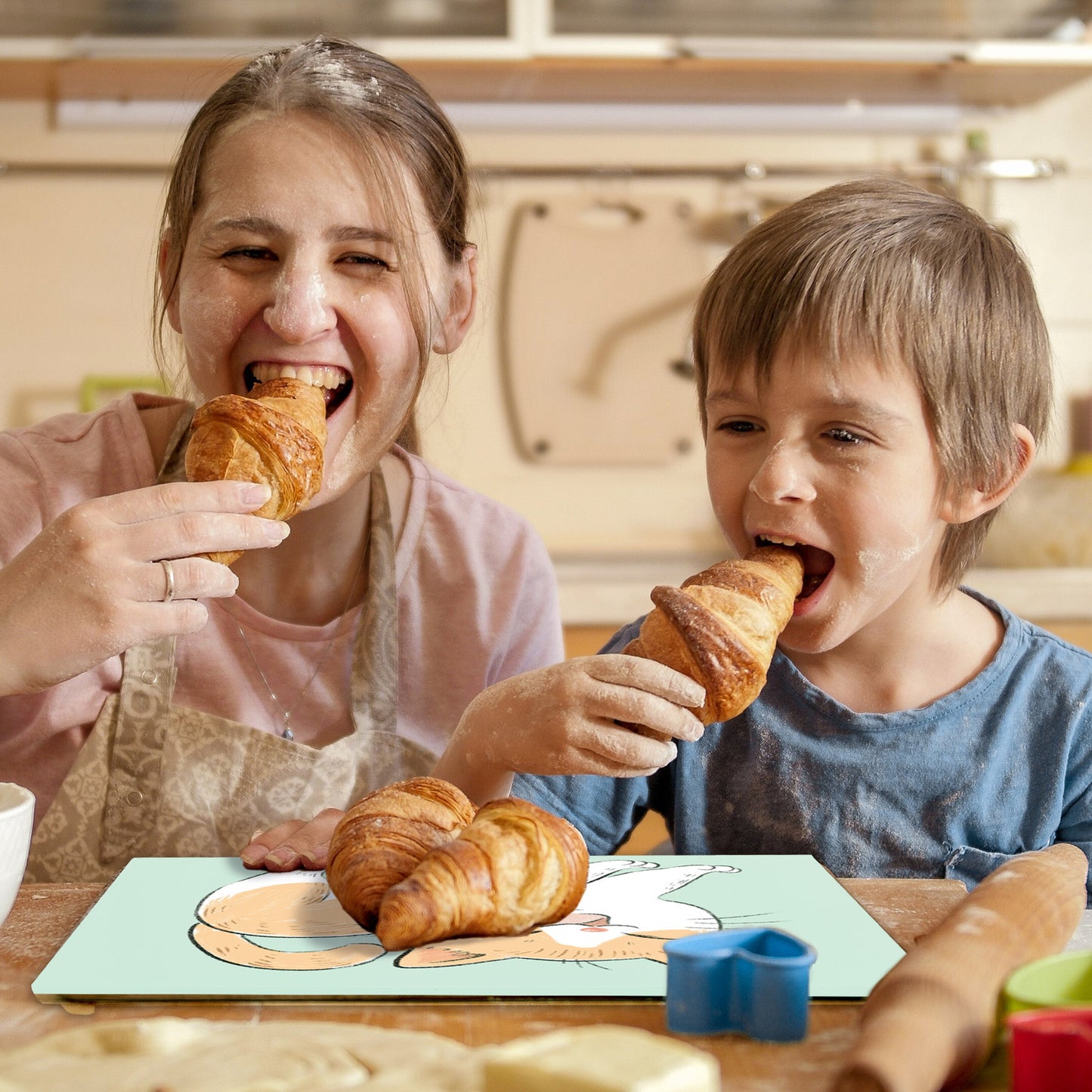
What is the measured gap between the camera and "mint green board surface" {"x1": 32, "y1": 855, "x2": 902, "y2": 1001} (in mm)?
693

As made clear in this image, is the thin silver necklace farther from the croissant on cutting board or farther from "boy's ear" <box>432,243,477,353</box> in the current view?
the croissant on cutting board

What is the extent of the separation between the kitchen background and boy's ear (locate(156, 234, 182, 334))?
127 centimetres

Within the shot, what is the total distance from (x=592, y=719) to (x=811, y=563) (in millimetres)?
290

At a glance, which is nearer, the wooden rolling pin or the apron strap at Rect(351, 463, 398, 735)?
the wooden rolling pin

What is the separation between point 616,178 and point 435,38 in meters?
0.56

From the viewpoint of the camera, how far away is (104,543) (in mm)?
996

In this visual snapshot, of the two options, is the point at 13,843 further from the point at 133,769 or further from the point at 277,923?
the point at 133,769

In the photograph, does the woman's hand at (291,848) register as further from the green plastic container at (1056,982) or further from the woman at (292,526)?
the green plastic container at (1056,982)

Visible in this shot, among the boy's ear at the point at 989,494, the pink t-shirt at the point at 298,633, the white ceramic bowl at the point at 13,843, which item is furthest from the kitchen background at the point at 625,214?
the white ceramic bowl at the point at 13,843

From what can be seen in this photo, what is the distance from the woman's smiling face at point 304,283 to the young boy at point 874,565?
327 millimetres

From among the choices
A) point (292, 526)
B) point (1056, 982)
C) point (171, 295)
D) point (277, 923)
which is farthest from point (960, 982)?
point (171, 295)

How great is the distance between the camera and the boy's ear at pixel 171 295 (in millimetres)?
1421

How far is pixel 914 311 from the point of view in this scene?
3.67ft

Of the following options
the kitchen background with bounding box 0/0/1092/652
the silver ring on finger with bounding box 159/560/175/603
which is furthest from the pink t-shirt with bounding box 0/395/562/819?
the kitchen background with bounding box 0/0/1092/652
